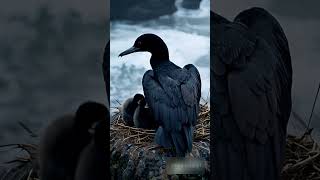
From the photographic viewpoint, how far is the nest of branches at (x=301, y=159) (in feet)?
13.1

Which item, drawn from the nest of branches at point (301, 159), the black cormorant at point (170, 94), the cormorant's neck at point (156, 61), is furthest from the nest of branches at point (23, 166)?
the nest of branches at point (301, 159)

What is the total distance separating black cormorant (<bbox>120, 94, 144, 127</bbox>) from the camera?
13.1 ft

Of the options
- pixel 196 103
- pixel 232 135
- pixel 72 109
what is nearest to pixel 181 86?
pixel 196 103

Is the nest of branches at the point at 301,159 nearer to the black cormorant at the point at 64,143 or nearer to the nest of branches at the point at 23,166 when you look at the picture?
the black cormorant at the point at 64,143

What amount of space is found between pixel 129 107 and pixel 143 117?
0.10 m

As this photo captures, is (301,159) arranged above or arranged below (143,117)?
below

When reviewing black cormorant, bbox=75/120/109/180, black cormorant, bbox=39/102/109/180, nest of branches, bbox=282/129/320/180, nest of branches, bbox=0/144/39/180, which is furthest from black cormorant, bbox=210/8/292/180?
nest of branches, bbox=0/144/39/180

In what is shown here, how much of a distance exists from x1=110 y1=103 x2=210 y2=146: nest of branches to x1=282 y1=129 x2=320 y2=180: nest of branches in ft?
1.63

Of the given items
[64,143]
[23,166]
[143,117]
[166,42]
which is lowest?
[23,166]

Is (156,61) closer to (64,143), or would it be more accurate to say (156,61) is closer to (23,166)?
(64,143)

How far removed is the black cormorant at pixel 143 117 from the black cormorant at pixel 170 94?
28 millimetres

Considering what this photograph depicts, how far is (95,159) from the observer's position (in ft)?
13.1

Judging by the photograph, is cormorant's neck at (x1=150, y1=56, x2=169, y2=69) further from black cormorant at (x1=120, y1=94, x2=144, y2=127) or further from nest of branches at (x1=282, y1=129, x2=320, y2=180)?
nest of branches at (x1=282, y1=129, x2=320, y2=180)

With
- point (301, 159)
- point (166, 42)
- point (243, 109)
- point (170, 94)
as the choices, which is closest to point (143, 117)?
point (170, 94)
